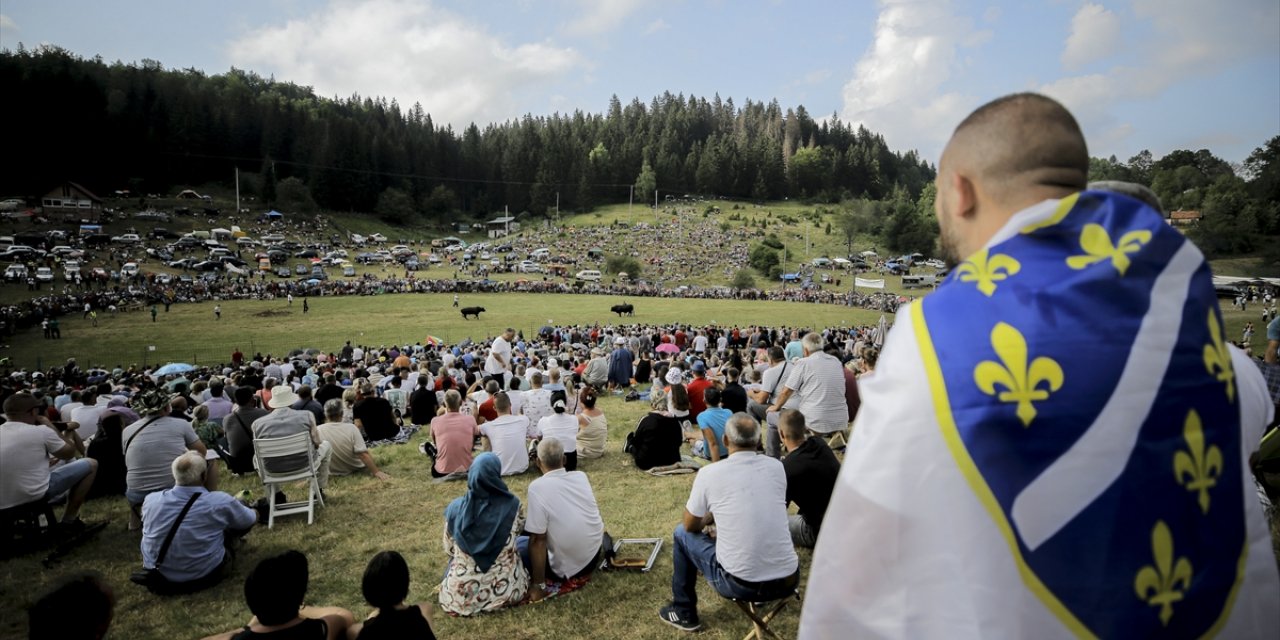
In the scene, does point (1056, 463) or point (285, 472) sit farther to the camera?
point (285, 472)

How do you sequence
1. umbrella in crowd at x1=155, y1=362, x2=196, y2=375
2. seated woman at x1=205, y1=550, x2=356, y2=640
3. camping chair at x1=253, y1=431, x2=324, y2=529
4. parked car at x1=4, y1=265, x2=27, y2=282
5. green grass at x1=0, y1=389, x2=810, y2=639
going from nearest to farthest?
seated woman at x1=205, y1=550, x2=356, y2=640, green grass at x1=0, y1=389, x2=810, y2=639, camping chair at x1=253, y1=431, x2=324, y2=529, umbrella in crowd at x1=155, y1=362, x2=196, y2=375, parked car at x1=4, y1=265, x2=27, y2=282

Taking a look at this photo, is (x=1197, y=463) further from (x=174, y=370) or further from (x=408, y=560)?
(x=174, y=370)

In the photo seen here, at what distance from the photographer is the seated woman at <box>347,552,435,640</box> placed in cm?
311

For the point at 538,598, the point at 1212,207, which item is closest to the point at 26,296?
the point at 538,598

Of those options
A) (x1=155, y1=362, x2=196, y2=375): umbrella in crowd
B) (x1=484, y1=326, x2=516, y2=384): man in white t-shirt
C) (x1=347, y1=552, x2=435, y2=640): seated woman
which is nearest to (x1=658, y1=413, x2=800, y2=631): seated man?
(x1=347, y1=552, x2=435, y2=640): seated woman

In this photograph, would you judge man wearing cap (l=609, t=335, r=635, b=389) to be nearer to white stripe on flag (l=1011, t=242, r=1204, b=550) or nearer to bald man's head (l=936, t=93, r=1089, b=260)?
bald man's head (l=936, t=93, r=1089, b=260)

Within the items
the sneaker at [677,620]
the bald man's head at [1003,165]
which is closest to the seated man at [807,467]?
the sneaker at [677,620]

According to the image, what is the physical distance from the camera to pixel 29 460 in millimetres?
5902

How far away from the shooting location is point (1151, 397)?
101 centimetres

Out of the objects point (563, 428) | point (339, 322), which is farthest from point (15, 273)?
point (563, 428)

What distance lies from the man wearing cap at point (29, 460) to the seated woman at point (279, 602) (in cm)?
476

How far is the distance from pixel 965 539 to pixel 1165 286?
59 centimetres

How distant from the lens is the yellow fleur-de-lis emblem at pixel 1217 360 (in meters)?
1.09

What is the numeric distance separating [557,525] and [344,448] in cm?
459
